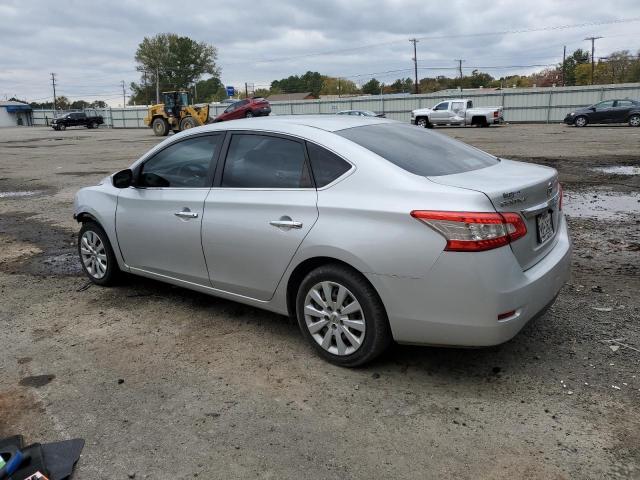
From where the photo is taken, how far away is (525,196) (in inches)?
127

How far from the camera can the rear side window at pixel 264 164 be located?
374 cm

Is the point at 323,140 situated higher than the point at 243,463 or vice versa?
the point at 323,140

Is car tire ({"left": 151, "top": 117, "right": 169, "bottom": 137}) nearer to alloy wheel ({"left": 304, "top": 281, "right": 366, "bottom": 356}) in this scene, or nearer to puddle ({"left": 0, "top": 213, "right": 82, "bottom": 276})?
puddle ({"left": 0, "top": 213, "right": 82, "bottom": 276})

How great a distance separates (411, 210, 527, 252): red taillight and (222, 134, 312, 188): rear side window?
98 centimetres

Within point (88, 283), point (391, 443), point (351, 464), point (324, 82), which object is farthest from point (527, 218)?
point (324, 82)

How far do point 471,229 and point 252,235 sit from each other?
1.51 metres

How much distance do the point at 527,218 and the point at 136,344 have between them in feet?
9.26

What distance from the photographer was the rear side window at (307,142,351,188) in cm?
353

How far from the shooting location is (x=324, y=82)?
432 ft

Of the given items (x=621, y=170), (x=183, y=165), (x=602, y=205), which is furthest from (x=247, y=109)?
(x=183, y=165)

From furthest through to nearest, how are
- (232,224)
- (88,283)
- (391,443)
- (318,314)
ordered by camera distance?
(88,283) → (232,224) → (318,314) → (391,443)

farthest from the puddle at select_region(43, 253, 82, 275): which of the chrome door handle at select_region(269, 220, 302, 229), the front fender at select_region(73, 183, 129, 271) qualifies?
the chrome door handle at select_region(269, 220, 302, 229)

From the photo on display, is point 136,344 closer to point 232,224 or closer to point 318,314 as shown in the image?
point 232,224

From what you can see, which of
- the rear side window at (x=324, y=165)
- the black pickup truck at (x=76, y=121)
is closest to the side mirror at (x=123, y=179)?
the rear side window at (x=324, y=165)
